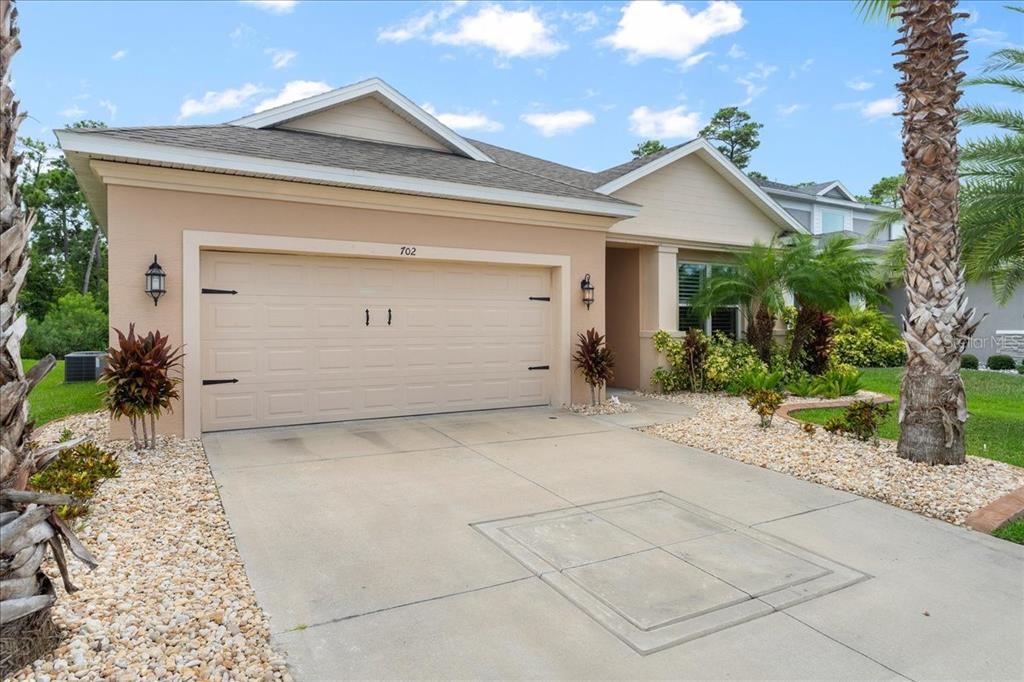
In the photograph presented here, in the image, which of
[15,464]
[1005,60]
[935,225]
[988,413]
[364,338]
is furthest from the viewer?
[988,413]

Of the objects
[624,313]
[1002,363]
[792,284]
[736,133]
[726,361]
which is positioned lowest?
[1002,363]

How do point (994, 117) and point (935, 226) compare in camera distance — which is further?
point (994, 117)

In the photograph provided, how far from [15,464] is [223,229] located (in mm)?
5608

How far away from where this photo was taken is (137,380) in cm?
642

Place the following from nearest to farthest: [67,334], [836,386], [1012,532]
Answer: 1. [1012,532]
2. [836,386]
3. [67,334]

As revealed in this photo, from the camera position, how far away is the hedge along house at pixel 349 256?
7.26m

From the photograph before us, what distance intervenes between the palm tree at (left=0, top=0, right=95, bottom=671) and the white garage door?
529 centimetres

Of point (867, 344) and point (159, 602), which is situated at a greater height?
point (867, 344)

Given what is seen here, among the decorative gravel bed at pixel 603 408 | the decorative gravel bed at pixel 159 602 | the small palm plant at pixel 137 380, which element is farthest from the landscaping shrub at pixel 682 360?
the decorative gravel bed at pixel 159 602

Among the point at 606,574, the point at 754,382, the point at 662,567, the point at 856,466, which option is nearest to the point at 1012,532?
the point at 856,466

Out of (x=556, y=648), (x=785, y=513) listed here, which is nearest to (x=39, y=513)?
(x=556, y=648)

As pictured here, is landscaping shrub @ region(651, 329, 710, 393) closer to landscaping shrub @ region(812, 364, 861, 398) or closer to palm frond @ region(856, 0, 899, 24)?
landscaping shrub @ region(812, 364, 861, 398)

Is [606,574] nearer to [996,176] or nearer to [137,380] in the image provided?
[137,380]

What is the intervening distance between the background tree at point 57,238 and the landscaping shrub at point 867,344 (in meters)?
26.8
